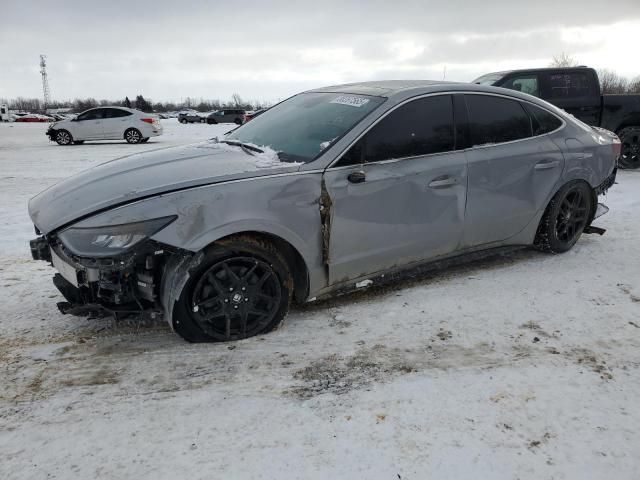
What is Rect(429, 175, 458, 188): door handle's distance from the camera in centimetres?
356

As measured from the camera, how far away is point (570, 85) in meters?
9.30

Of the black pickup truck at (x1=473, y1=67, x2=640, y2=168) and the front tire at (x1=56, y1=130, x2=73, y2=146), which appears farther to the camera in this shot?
the front tire at (x1=56, y1=130, x2=73, y2=146)

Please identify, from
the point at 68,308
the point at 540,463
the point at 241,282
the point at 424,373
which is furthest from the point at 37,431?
the point at 540,463

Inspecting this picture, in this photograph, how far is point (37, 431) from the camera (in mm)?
2248

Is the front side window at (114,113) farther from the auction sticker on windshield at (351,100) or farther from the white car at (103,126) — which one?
the auction sticker on windshield at (351,100)

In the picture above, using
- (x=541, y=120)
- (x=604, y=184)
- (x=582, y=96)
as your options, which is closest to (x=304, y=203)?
Answer: (x=541, y=120)

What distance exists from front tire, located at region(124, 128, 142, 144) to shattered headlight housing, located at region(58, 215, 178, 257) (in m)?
17.2

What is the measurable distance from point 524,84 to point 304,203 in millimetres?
7530

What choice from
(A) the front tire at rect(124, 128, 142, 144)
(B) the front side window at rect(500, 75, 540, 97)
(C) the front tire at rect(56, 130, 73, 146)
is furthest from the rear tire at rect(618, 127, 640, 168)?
(C) the front tire at rect(56, 130, 73, 146)

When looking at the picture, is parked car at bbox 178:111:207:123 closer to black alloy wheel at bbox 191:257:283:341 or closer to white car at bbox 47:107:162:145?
white car at bbox 47:107:162:145

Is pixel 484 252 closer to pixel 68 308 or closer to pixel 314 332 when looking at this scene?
pixel 314 332

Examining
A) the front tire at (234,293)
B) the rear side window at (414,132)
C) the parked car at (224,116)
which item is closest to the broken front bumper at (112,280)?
the front tire at (234,293)

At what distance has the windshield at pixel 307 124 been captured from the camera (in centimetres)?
334

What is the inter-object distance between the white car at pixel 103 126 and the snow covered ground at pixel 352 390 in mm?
15820
